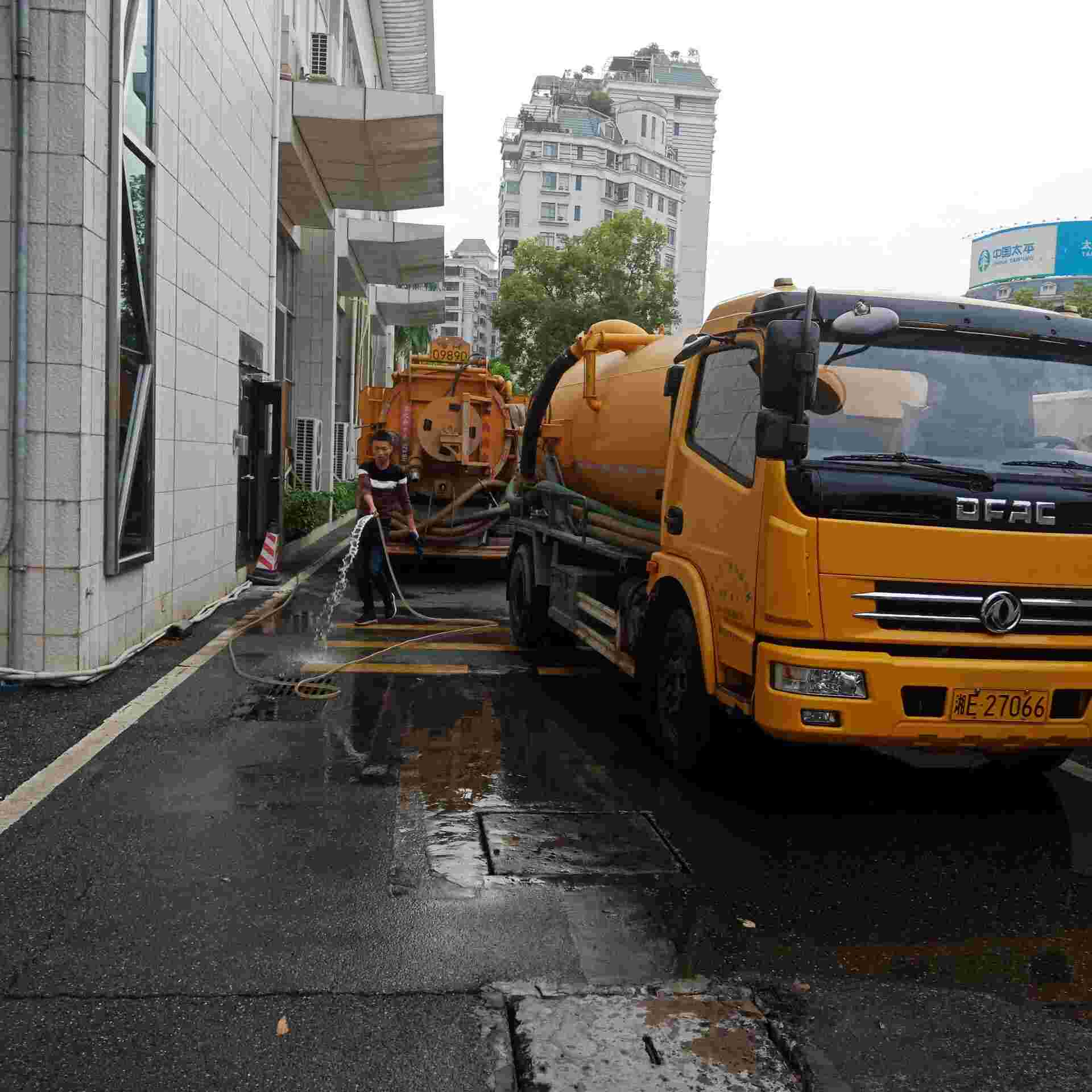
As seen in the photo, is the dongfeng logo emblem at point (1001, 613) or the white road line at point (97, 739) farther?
the white road line at point (97, 739)

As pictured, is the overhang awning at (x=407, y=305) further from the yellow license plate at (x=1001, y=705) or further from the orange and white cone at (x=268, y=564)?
the yellow license plate at (x=1001, y=705)

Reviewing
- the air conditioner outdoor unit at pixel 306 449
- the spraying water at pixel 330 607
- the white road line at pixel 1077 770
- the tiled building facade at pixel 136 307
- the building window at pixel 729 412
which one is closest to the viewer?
the building window at pixel 729 412

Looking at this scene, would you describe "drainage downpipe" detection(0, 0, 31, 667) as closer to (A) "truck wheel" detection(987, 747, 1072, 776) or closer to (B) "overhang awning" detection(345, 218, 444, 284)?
(A) "truck wheel" detection(987, 747, 1072, 776)

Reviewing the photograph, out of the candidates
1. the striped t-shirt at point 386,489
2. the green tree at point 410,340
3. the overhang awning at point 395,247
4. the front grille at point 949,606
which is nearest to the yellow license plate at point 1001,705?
the front grille at point 949,606

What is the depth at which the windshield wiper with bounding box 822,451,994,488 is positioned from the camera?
502cm

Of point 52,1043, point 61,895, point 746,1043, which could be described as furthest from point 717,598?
point 52,1043

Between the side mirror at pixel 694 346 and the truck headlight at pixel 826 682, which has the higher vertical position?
the side mirror at pixel 694 346

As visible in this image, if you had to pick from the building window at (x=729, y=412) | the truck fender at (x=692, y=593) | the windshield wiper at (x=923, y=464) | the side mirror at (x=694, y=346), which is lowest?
the truck fender at (x=692, y=593)

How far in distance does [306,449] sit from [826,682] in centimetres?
1936

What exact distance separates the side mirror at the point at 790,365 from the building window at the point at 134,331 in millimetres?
4896

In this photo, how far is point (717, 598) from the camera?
18.7 feet

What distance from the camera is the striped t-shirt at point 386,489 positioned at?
38.1 ft

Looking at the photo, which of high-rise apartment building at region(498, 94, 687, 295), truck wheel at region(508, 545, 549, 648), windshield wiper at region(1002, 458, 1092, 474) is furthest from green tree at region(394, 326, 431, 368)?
high-rise apartment building at region(498, 94, 687, 295)

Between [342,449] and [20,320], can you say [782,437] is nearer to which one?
[20,320]
